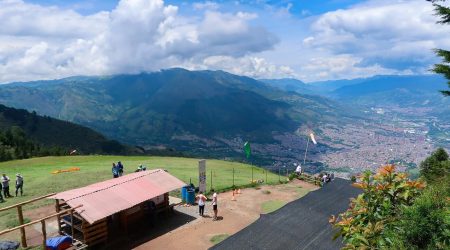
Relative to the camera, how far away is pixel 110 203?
25359mm

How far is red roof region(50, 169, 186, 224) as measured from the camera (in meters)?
24.1

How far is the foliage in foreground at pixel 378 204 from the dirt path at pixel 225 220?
1620 centimetres

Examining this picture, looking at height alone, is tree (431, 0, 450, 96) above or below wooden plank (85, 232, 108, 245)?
above

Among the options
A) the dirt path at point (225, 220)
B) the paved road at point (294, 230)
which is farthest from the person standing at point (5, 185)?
the paved road at point (294, 230)

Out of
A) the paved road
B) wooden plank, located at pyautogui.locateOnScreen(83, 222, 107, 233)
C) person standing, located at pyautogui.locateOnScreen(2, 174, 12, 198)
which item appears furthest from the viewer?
person standing, located at pyautogui.locateOnScreen(2, 174, 12, 198)

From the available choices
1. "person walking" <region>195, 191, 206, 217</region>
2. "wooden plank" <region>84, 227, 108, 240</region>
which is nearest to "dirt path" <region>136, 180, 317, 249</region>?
"person walking" <region>195, 191, 206, 217</region>

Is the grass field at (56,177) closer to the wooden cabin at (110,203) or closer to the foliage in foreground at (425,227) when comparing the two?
the wooden cabin at (110,203)

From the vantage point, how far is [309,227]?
2581 cm

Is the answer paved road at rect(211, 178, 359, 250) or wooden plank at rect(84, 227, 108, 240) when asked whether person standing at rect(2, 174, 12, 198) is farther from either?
paved road at rect(211, 178, 359, 250)

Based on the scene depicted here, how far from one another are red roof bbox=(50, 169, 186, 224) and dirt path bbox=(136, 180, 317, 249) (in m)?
3.27

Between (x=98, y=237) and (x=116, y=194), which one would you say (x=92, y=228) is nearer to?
(x=98, y=237)

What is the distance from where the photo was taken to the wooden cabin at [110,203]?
78.8ft

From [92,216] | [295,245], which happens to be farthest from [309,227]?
[92,216]

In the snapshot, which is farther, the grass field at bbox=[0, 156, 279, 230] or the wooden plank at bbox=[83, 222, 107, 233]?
the grass field at bbox=[0, 156, 279, 230]
